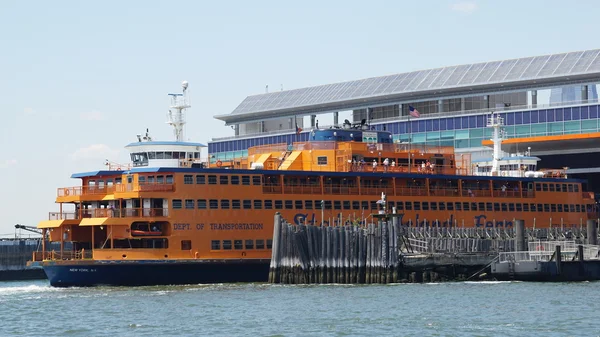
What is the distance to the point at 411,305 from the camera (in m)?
48.3

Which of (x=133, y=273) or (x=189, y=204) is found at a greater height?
(x=189, y=204)

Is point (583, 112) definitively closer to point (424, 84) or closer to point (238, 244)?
point (424, 84)

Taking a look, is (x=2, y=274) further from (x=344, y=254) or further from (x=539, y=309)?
(x=539, y=309)

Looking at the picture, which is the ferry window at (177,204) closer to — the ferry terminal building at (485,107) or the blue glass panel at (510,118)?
→ the ferry terminal building at (485,107)

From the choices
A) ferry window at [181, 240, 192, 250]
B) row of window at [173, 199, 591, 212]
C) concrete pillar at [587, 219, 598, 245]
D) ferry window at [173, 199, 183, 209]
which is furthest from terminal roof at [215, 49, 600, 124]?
ferry window at [181, 240, 192, 250]

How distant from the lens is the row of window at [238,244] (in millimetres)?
63406

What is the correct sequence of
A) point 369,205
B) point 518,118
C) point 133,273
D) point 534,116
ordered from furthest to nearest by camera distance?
1. point 518,118
2. point 534,116
3. point 369,205
4. point 133,273

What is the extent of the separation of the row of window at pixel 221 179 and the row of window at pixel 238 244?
333cm

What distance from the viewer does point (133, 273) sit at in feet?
198

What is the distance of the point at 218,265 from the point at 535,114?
42979 millimetres

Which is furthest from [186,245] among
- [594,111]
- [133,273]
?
[594,111]

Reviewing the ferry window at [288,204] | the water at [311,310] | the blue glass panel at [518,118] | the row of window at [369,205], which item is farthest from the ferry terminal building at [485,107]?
the water at [311,310]

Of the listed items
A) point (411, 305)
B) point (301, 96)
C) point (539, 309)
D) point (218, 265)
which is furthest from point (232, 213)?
point (301, 96)

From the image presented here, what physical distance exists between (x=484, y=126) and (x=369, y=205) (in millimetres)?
30814
